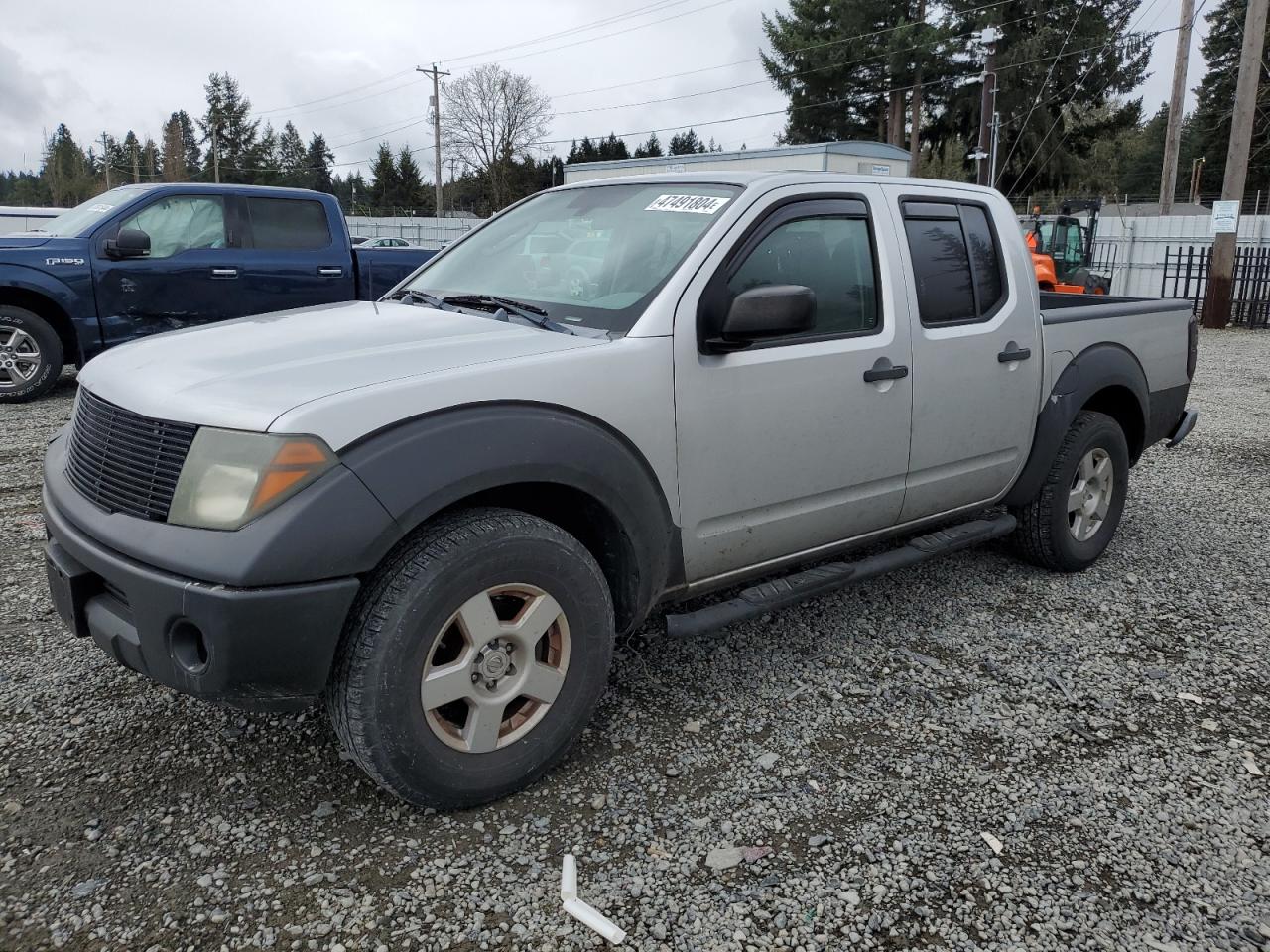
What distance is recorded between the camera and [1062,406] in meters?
4.27

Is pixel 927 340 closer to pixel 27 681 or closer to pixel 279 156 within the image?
pixel 27 681

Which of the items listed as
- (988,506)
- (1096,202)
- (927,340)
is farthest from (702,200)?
(1096,202)

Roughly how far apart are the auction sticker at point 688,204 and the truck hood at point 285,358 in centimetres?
69

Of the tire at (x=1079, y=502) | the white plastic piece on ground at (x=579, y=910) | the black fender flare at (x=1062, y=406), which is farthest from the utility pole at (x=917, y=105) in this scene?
the white plastic piece on ground at (x=579, y=910)

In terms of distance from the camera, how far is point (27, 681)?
3332 mm

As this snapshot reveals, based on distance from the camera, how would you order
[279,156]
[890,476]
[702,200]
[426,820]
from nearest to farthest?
1. [426,820]
2. [702,200]
3. [890,476]
4. [279,156]

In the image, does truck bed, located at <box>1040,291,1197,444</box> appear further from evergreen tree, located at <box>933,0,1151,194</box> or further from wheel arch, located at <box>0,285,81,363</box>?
evergreen tree, located at <box>933,0,1151,194</box>

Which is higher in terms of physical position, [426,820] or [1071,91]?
[1071,91]

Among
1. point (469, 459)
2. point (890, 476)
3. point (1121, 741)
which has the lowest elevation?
point (1121, 741)

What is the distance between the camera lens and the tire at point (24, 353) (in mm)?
8016

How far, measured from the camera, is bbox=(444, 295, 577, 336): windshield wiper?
3.01 meters

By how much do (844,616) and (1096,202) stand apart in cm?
1745

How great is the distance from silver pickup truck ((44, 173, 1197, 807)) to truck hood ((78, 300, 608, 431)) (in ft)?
0.04

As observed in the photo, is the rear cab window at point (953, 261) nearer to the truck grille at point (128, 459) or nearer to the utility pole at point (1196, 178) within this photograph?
the truck grille at point (128, 459)
